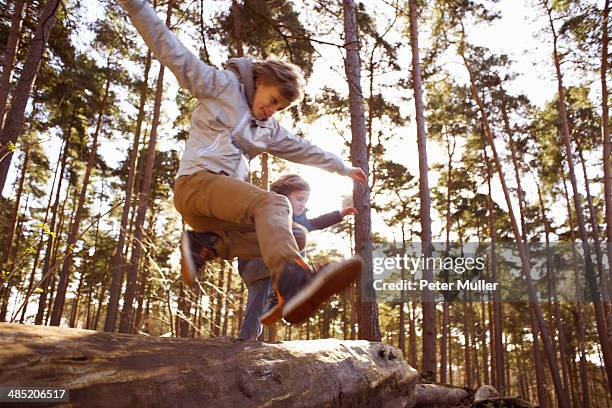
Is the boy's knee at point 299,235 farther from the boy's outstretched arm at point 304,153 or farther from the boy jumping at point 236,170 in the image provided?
the boy's outstretched arm at point 304,153

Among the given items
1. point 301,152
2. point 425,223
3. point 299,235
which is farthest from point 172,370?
point 425,223

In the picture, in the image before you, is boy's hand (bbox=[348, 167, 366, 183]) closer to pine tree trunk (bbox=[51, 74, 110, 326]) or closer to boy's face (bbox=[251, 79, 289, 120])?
boy's face (bbox=[251, 79, 289, 120])

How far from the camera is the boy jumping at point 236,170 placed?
214cm

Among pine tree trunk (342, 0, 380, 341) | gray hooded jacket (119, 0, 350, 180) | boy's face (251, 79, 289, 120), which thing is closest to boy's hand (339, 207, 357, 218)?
gray hooded jacket (119, 0, 350, 180)

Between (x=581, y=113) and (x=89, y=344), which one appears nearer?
(x=89, y=344)

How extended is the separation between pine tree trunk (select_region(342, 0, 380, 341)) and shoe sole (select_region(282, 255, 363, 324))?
13.7 feet

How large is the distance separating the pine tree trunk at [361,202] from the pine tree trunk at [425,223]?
109 inches

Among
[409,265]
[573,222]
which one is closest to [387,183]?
[409,265]

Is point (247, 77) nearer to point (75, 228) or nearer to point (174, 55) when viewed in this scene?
point (174, 55)

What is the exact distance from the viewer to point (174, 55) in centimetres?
229

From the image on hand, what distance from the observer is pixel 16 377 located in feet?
3.75

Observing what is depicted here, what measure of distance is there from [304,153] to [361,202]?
434 centimetres

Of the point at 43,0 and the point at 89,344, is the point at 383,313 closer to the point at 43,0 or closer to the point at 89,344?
the point at 43,0

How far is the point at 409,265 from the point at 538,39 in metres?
15.1
